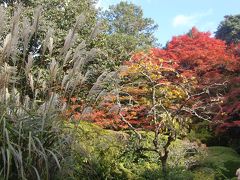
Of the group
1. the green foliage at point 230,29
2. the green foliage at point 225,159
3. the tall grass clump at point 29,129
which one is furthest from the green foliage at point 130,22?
the tall grass clump at point 29,129

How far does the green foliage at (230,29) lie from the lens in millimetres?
21312

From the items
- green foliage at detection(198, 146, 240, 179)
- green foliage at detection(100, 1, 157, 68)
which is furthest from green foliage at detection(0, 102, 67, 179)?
green foliage at detection(100, 1, 157, 68)

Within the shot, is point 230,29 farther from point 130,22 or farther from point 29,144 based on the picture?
point 29,144

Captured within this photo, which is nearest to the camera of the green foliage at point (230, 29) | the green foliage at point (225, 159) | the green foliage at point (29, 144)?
the green foliage at point (29, 144)

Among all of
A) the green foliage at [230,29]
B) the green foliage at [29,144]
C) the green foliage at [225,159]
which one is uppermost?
the green foliage at [230,29]

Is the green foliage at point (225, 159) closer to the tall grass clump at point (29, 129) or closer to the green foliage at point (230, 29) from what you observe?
the tall grass clump at point (29, 129)

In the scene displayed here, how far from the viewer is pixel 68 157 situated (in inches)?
141

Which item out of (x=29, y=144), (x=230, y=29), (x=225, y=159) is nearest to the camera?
(x=29, y=144)

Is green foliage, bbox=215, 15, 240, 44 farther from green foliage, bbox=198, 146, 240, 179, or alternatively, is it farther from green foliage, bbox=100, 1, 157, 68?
green foliage, bbox=198, 146, 240, 179

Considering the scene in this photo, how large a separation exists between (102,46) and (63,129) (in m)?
9.05

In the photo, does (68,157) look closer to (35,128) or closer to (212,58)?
(35,128)

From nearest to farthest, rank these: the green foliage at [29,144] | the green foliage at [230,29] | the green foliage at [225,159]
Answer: the green foliage at [29,144], the green foliage at [225,159], the green foliage at [230,29]

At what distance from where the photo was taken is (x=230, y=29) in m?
21.7

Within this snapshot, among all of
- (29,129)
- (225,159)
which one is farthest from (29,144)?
(225,159)
